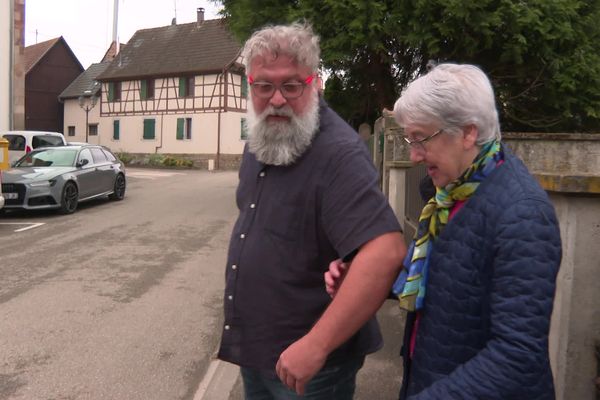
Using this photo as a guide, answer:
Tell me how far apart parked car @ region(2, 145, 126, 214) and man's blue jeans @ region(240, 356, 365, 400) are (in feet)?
34.8

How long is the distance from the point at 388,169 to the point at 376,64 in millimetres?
3582

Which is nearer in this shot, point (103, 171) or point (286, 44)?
point (286, 44)

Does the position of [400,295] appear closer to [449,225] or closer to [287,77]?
[449,225]

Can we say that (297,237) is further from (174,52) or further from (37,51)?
(37,51)

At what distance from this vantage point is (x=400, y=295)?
1.70m

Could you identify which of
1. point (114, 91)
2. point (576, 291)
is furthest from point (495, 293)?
point (114, 91)

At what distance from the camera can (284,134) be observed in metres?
1.90

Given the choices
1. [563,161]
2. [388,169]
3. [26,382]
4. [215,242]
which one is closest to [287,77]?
[26,382]

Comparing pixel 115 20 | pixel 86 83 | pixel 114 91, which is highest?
pixel 115 20

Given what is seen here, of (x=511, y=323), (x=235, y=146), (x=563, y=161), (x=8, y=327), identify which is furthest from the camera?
(x=235, y=146)

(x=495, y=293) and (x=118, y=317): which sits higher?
(x=495, y=293)

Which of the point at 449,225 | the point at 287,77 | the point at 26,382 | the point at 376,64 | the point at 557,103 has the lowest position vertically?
the point at 26,382

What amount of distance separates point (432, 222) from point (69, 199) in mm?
11668

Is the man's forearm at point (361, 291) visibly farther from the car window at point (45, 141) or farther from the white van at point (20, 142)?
the car window at point (45, 141)
